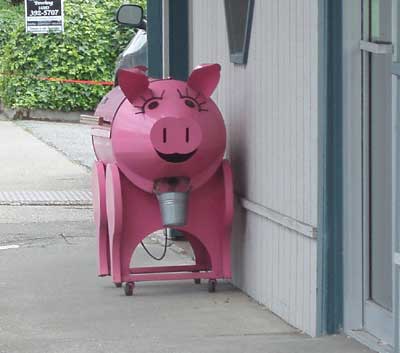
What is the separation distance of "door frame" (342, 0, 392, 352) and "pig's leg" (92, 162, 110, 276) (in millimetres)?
2155

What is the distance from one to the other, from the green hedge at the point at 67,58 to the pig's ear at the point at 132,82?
15619 mm

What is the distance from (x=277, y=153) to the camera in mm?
7414

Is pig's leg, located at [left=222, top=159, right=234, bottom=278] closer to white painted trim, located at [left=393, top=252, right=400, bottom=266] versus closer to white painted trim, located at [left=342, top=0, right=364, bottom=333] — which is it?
white painted trim, located at [left=342, top=0, right=364, bottom=333]

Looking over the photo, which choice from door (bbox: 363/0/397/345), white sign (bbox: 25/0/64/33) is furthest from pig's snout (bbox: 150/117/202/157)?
white sign (bbox: 25/0/64/33)

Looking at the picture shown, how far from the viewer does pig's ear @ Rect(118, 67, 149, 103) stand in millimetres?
7656

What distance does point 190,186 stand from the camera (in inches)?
309

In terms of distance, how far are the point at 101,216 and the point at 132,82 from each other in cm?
106

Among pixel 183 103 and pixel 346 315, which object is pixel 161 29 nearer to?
pixel 183 103

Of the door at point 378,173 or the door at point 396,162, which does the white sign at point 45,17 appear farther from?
the door at point 396,162

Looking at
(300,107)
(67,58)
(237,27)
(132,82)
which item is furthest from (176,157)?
(67,58)

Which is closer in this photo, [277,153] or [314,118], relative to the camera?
[314,118]

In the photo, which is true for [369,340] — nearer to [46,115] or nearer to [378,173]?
[378,173]

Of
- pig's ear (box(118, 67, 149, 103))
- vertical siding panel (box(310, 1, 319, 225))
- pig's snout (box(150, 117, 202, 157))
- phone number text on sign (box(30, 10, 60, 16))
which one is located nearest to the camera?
vertical siding panel (box(310, 1, 319, 225))

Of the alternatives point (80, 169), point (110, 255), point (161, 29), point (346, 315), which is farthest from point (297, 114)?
point (80, 169)
